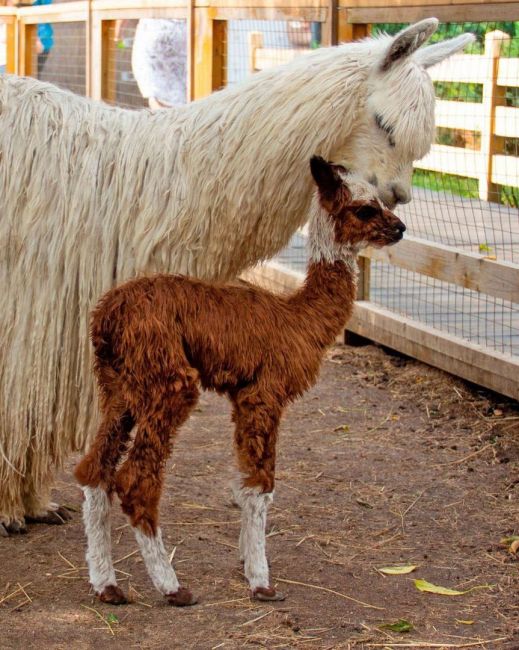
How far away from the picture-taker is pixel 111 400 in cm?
322

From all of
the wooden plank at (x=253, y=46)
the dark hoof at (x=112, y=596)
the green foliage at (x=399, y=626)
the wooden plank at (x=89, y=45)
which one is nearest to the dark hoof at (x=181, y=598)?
the dark hoof at (x=112, y=596)

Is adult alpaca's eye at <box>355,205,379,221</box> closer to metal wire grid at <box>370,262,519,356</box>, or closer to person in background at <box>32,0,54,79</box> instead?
metal wire grid at <box>370,262,519,356</box>

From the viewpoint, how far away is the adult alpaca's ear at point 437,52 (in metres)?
3.76

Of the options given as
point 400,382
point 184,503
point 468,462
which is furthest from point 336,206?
point 400,382

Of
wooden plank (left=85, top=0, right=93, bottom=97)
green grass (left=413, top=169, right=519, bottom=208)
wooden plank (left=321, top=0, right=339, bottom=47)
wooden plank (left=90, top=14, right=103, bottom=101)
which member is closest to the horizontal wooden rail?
green grass (left=413, top=169, right=519, bottom=208)

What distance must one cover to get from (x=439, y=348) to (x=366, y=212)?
8.21 feet

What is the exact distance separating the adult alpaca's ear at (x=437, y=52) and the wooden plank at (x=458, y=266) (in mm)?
1403

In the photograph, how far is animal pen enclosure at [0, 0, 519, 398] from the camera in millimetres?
5449

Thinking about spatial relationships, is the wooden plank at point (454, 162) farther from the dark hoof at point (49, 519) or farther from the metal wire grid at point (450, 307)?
the dark hoof at point (49, 519)

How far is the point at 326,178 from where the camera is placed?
332cm

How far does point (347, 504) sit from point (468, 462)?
76 cm

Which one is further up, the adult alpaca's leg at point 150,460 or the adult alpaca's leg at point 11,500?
the adult alpaca's leg at point 150,460

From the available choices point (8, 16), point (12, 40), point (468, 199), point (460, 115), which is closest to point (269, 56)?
point (460, 115)

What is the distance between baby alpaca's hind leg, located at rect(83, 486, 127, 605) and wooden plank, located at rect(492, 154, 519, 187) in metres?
4.25
